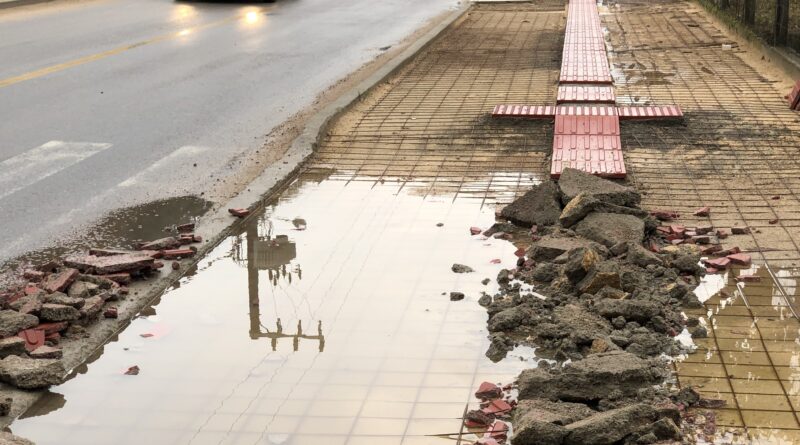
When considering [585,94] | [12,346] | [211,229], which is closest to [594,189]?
[211,229]

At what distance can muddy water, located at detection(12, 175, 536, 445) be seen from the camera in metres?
5.09

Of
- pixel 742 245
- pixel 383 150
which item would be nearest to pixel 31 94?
pixel 383 150

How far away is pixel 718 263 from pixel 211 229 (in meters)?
3.52

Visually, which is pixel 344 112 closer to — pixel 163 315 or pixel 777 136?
pixel 777 136

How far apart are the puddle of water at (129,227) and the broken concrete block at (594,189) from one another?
2.86 metres

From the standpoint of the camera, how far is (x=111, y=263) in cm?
691

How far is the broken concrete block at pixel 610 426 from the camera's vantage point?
4.62m

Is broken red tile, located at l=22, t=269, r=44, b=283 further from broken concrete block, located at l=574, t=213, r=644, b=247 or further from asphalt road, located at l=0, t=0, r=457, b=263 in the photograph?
broken concrete block, located at l=574, t=213, r=644, b=247

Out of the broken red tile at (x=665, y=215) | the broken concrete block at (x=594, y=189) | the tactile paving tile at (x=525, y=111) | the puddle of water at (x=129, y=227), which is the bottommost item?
the puddle of water at (x=129, y=227)

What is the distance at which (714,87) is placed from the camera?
514 inches

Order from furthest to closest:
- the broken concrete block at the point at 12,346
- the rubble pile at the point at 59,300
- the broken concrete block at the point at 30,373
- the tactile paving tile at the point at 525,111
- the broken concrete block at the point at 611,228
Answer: the tactile paving tile at the point at 525,111, the broken concrete block at the point at 611,228, the broken concrete block at the point at 12,346, the rubble pile at the point at 59,300, the broken concrete block at the point at 30,373

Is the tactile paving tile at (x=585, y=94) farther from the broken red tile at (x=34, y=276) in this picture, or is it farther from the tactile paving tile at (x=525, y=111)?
the broken red tile at (x=34, y=276)

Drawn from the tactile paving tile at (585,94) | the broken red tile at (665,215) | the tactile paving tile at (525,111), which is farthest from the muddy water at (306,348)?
the tactile paving tile at (585,94)

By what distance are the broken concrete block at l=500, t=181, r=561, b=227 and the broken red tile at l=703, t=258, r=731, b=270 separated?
1.22 metres
